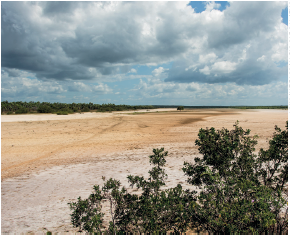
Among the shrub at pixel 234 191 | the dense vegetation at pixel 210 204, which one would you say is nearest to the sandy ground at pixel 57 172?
the dense vegetation at pixel 210 204

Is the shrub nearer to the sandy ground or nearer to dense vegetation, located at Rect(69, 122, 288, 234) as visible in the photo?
dense vegetation, located at Rect(69, 122, 288, 234)

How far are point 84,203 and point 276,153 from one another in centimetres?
442

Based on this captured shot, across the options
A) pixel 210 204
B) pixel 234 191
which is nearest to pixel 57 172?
pixel 210 204

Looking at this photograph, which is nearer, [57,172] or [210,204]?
[210,204]

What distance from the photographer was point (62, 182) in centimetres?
755

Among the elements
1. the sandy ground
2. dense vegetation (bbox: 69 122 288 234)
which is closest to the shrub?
dense vegetation (bbox: 69 122 288 234)

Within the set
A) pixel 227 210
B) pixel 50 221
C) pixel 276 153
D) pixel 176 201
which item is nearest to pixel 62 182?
pixel 50 221

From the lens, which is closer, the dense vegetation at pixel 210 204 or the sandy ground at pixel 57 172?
the dense vegetation at pixel 210 204

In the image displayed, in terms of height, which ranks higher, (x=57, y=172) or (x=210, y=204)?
(x=210, y=204)

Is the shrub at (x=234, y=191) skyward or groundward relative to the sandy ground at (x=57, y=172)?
skyward

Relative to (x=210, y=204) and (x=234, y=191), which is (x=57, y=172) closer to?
(x=210, y=204)

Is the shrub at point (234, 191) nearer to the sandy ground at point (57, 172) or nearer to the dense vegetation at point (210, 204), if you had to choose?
the dense vegetation at point (210, 204)

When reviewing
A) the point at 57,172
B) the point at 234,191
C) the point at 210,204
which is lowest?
the point at 57,172

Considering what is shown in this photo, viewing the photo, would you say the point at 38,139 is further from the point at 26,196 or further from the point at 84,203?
the point at 84,203
